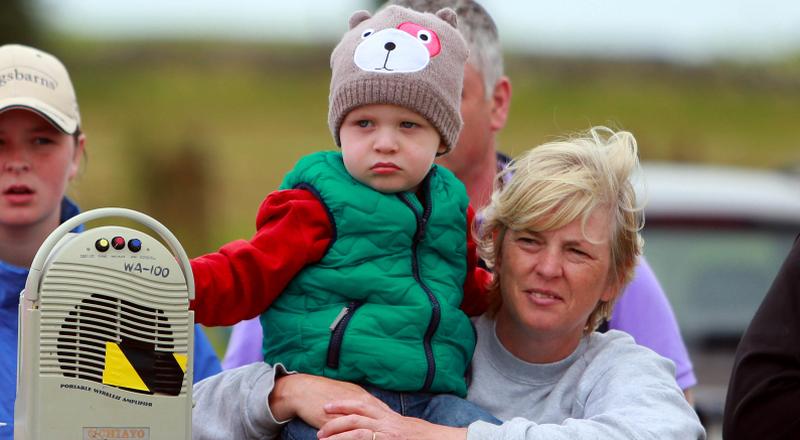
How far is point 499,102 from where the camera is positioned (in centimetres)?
462

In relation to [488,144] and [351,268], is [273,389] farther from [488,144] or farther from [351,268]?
[488,144]

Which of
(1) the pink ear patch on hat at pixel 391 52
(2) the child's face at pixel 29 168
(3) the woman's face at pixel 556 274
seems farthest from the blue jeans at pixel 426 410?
(2) the child's face at pixel 29 168

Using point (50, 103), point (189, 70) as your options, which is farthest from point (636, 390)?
point (189, 70)

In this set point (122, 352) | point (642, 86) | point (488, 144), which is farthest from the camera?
point (642, 86)

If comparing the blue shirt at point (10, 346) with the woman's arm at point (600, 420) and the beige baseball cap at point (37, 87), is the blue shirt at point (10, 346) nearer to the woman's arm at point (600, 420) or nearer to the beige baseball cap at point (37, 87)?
the beige baseball cap at point (37, 87)

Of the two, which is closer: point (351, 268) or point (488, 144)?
point (351, 268)

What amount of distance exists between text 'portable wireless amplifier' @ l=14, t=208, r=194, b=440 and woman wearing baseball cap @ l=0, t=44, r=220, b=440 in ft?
3.86

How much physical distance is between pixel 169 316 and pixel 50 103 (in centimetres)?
143

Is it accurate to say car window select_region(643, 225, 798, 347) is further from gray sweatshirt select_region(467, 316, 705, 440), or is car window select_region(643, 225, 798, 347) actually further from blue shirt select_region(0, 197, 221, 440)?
gray sweatshirt select_region(467, 316, 705, 440)

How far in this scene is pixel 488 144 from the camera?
4.53 m

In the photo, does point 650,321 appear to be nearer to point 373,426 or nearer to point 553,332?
point 553,332

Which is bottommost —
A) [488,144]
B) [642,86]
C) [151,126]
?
[488,144]

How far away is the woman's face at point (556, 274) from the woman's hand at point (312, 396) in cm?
48

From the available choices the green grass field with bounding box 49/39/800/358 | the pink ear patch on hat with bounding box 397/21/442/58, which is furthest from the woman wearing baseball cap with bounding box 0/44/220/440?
the green grass field with bounding box 49/39/800/358
